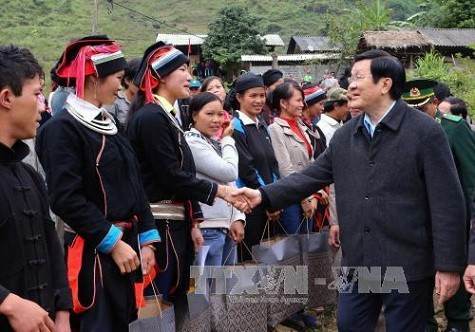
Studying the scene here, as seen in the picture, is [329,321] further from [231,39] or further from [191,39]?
[231,39]

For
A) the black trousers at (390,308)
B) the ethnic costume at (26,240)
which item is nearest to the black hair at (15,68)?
the ethnic costume at (26,240)

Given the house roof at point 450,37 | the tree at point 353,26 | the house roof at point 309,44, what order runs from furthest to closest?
the house roof at point 309,44 < the tree at point 353,26 < the house roof at point 450,37

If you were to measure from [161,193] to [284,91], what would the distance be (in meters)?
2.07

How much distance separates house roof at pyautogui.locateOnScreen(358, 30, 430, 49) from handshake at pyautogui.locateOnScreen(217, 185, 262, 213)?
1845 cm

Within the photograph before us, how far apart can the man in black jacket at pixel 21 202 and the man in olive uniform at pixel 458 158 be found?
3401 millimetres

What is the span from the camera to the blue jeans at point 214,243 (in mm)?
4301

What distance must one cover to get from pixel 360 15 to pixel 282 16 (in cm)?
2707

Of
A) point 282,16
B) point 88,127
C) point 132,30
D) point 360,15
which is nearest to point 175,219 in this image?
point 88,127

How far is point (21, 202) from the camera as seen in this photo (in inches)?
88.7

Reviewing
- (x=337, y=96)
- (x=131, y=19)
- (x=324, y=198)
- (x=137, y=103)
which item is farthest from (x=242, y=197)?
(x=131, y=19)

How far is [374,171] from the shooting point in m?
3.26

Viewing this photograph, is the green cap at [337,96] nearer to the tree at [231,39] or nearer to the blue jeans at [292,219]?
the blue jeans at [292,219]

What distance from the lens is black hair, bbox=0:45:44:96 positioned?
2230 millimetres

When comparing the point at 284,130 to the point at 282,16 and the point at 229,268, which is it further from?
the point at 282,16
